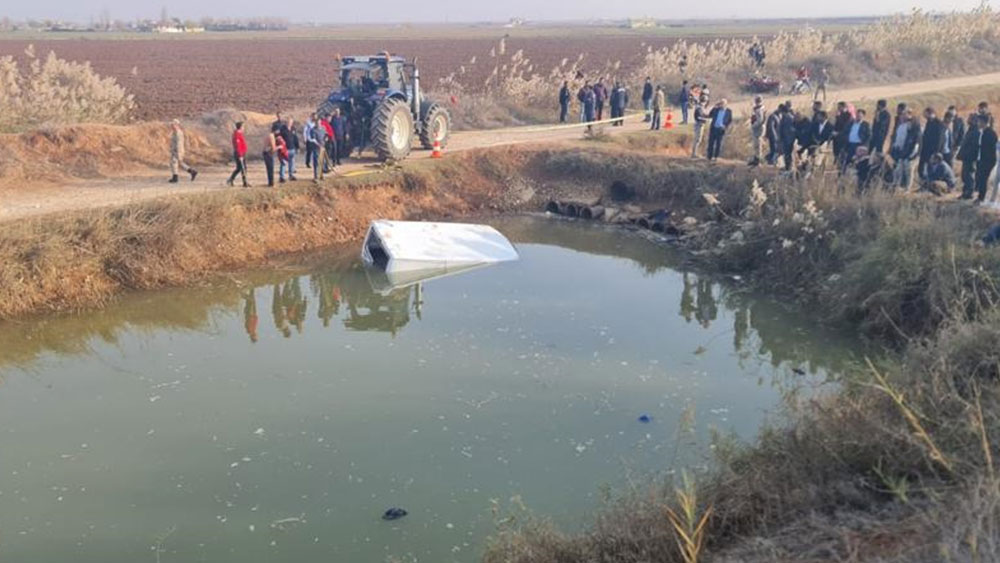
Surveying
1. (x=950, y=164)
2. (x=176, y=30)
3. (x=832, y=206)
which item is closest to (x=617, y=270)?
(x=832, y=206)

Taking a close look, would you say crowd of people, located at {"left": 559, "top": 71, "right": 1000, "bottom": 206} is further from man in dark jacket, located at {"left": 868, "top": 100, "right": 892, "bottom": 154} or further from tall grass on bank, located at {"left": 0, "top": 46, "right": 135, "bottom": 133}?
tall grass on bank, located at {"left": 0, "top": 46, "right": 135, "bottom": 133}

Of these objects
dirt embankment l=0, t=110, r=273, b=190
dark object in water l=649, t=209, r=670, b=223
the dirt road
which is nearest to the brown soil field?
dirt embankment l=0, t=110, r=273, b=190

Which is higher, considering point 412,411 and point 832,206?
point 832,206

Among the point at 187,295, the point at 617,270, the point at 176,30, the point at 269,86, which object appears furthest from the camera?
the point at 176,30

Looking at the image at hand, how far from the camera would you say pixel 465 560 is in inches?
259

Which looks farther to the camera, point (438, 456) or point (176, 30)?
point (176, 30)

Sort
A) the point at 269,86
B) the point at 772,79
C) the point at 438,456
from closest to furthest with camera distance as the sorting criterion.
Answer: the point at 438,456 → the point at 772,79 → the point at 269,86

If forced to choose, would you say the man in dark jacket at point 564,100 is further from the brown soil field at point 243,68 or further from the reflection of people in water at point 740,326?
the reflection of people in water at point 740,326

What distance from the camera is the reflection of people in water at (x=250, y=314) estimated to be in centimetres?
1180

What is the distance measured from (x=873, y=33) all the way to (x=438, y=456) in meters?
33.5

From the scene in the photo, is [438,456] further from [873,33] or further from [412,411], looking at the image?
[873,33]

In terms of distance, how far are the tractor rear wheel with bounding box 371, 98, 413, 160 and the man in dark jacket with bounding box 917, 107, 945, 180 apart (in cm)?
960

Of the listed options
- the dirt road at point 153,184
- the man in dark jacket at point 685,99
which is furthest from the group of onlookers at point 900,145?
the dirt road at point 153,184

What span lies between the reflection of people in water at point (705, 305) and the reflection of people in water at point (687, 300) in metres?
0.10
